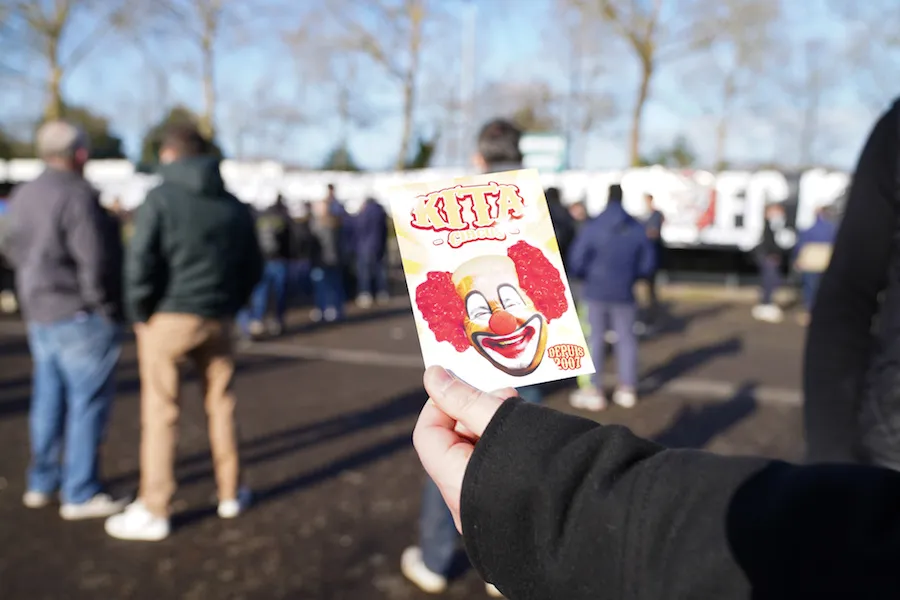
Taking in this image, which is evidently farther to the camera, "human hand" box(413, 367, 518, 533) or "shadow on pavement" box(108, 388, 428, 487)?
"shadow on pavement" box(108, 388, 428, 487)

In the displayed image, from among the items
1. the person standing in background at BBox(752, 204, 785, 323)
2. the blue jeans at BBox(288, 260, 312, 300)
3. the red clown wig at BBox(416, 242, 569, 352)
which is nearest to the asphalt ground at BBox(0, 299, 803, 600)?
the blue jeans at BBox(288, 260, 312, 300)

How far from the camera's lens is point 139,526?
363cm

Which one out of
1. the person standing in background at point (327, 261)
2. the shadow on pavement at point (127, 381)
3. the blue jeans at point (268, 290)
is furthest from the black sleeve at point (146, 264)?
the person standing in background at point (327, 261)

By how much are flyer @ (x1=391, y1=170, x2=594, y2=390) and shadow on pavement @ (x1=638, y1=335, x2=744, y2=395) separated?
585 centimetres

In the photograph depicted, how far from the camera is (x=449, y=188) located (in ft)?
3.92

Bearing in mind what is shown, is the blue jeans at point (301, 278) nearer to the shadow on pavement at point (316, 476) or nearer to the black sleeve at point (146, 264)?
the shadow on pavement at point (316, 476)

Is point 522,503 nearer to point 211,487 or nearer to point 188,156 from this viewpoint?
point 188,156

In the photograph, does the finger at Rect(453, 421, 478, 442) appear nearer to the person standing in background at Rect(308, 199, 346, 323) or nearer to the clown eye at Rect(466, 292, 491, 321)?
the clown eye at Rect(466, 292, 491, 321)

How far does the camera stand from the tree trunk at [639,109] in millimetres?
9305

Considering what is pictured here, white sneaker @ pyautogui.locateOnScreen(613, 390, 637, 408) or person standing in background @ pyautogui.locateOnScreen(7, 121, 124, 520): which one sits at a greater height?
person standing in background @ pyautogui.locateOnScreen(7, 121, 124, 520)

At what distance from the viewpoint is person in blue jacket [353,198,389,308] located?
11773mm

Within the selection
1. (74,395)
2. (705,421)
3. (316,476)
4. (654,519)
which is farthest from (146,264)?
(705,421)

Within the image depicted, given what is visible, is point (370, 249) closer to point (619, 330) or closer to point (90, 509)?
point (619, 330)

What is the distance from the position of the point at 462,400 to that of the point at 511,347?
13cm
